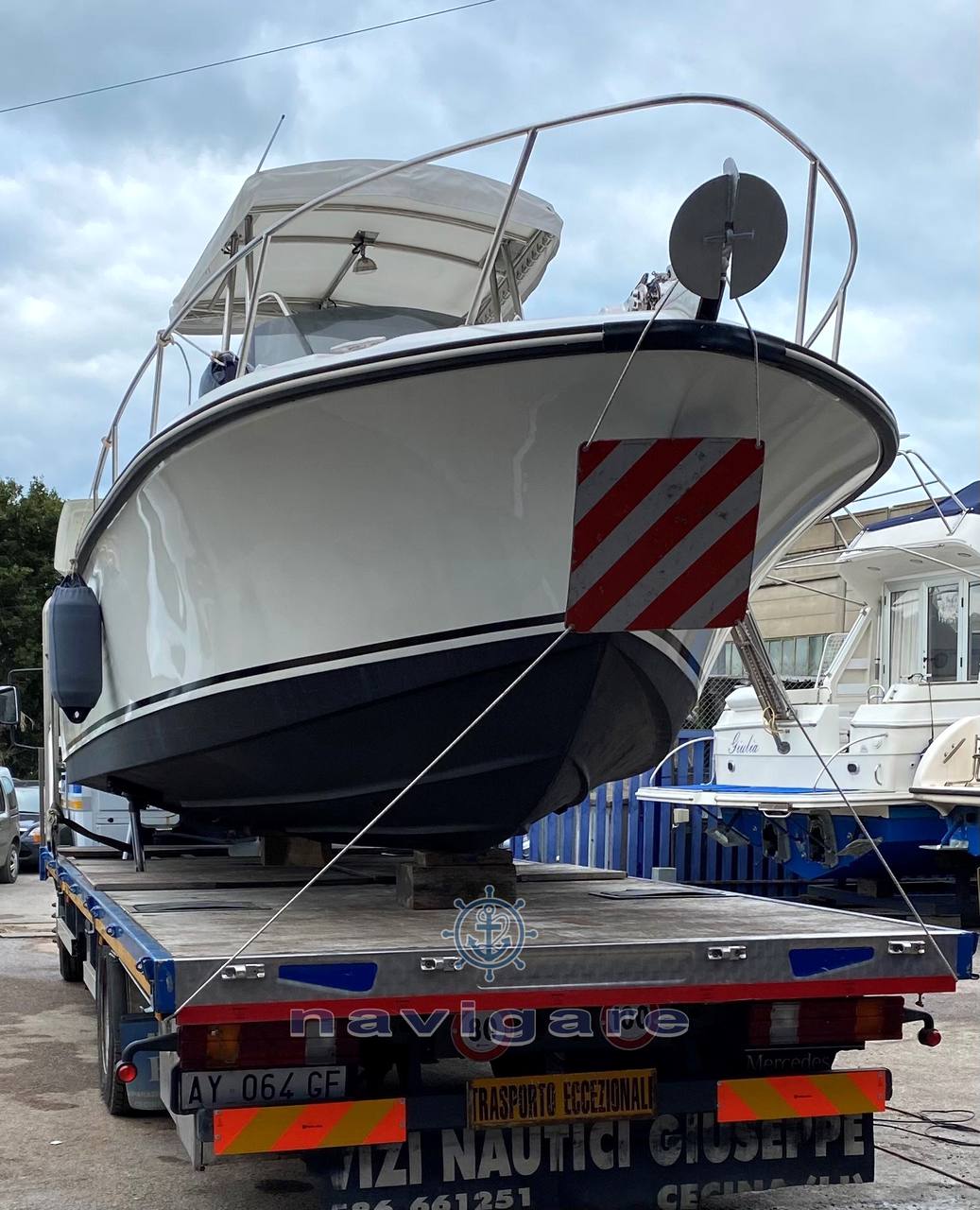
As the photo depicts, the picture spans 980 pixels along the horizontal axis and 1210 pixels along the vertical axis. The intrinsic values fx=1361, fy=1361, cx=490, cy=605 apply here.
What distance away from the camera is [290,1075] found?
317 centimetres

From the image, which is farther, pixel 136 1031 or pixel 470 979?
pixel 136 1031

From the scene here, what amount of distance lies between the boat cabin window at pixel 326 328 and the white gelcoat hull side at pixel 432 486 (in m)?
0.79

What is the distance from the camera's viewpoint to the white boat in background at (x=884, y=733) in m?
8.93

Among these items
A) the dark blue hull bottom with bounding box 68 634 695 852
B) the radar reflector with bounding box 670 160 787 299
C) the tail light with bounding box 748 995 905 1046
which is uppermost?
the radar reflector with bounding box 670 160 787 299

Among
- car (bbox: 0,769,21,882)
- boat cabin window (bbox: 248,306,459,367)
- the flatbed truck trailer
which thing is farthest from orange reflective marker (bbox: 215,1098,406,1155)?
car (bbox: 0,769,21,882)

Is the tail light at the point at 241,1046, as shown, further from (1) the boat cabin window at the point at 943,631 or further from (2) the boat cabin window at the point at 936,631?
(1) the boat cabin window at the point at 943,631

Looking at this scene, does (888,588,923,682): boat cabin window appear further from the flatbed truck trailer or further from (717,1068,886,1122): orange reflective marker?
(717,1068,886,1122): orange reflective marker

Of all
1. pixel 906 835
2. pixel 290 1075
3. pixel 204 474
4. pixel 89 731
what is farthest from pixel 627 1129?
pixel 906 835

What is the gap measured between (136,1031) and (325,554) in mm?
1458

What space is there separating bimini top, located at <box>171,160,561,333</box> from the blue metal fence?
5337mm

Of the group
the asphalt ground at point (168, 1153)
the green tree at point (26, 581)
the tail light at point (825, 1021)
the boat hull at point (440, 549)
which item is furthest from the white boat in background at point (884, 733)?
the green tree at point (26, 581)

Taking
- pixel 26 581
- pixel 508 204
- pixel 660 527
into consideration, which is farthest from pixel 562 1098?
pixel 26 581

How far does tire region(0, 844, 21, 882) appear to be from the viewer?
44.5 ft

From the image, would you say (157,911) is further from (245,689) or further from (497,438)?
(497,438)
